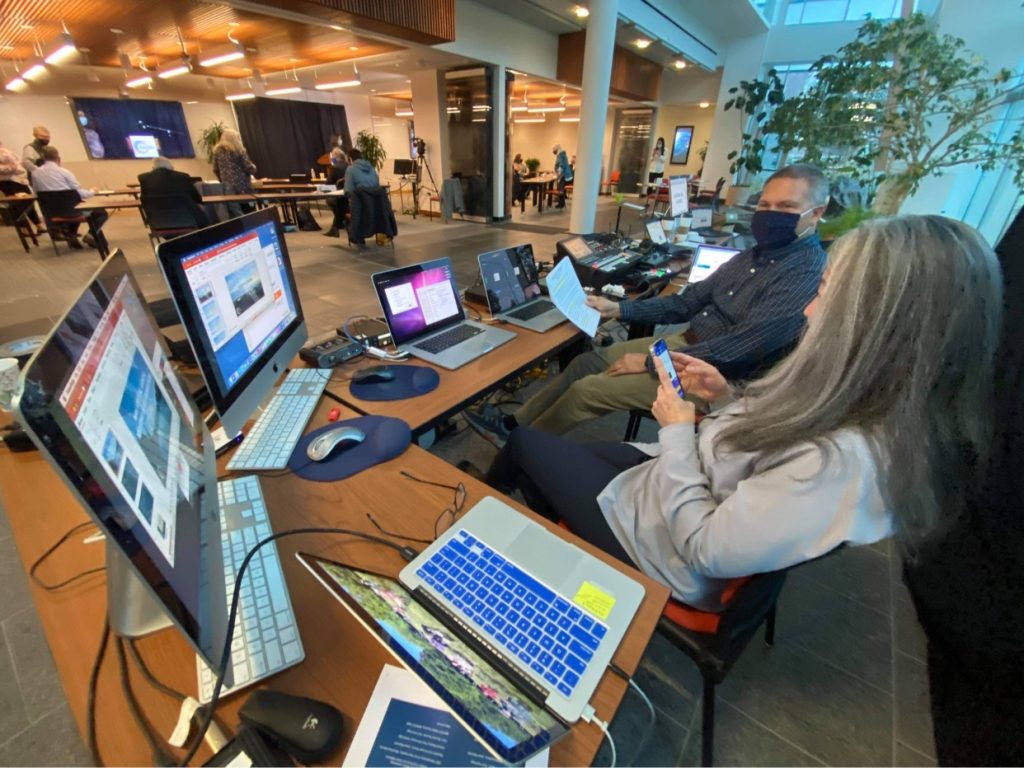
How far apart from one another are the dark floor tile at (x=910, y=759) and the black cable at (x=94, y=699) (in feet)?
5.59

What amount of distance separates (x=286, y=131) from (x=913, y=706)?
14.3 meters

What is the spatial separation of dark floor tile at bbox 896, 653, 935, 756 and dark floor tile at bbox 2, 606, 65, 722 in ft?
7.60

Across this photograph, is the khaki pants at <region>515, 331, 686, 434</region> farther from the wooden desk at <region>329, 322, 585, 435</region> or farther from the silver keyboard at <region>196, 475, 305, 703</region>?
the silver keyboard at <region>196, 475, 305, 703</region>

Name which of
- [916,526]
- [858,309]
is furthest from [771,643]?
[858,309]

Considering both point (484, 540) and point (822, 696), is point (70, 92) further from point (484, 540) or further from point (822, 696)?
point (822, 696)

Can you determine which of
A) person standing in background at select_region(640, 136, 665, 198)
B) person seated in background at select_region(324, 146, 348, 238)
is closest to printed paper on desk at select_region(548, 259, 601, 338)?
person seated in background at select_region(324, 146, 348, 238)

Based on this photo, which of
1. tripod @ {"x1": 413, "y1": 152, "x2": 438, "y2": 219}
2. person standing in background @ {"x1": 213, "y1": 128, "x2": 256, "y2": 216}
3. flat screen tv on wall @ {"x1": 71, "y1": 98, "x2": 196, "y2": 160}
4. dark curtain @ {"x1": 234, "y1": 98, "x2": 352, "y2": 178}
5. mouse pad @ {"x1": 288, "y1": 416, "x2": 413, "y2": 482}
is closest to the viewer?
mouse pad @ {"x1": 288, "y1": 416, "x2": 413, "y2": 482}

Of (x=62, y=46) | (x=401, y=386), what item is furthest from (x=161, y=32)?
(x=401, y=386)

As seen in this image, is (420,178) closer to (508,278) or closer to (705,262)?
(705,262)

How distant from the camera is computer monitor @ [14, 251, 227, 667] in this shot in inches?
13.1

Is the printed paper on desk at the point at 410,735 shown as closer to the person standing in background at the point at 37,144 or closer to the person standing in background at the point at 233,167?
the person standing in background at the point at 233,167

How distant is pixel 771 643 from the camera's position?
4.40 ft

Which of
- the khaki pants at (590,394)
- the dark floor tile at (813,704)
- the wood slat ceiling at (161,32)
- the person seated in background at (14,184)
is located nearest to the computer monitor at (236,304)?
the khaki pants at (590,394)

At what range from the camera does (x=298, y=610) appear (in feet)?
2.14
